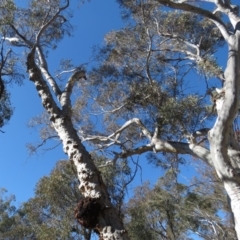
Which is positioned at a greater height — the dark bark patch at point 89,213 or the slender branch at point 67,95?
the slender branch at point 67,95

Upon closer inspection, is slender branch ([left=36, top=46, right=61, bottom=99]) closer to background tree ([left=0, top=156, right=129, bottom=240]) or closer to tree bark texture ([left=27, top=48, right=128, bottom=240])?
tree bark texture ([left=27, top=48, right=128, bottom=240])

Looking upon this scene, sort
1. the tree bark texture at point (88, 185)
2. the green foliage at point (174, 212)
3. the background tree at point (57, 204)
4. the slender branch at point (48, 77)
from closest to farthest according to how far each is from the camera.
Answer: the tree bark texture at point (88, 185), the slender branch at point (48, 77), the background tree at point (57, 204), the green foliage at point (174, 212)

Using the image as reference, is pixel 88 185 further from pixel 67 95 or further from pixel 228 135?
pixel 228 135

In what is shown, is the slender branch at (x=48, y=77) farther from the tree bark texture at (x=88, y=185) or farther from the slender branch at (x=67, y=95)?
the tree bark texture at (x=88, y=185)

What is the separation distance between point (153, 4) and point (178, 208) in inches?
338

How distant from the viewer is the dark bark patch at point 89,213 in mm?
3076

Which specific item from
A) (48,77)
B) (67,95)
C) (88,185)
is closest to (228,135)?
(88,185)

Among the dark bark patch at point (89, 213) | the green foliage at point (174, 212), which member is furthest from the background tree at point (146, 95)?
the green foliage at point (174, 212)

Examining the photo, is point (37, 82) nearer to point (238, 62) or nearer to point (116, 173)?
point (238, 62)

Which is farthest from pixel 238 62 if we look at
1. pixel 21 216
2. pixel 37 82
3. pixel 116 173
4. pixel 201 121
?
pixel 21 216

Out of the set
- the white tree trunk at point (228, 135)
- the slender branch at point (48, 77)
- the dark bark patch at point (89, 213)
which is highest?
the slender branch at point (48, 77)

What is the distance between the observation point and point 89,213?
3102 millimetres

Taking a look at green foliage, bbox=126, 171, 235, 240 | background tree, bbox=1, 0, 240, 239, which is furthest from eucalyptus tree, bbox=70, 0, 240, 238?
green foliage, bbox=126, 171, 235, 240

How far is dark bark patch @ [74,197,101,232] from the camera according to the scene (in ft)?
10.1
